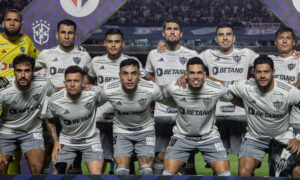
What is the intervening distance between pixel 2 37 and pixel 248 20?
16284 millimetres

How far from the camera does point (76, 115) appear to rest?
15.9 feet

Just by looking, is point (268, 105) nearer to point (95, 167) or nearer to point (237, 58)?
point (237, 58)

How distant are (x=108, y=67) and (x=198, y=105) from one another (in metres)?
1.28

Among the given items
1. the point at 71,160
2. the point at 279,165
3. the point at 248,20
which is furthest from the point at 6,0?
the point at 279,165

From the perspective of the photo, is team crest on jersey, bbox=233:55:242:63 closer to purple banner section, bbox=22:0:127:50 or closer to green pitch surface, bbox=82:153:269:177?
purple banner section, bbox=22:0:127:50

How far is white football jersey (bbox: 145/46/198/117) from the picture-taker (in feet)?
17.6

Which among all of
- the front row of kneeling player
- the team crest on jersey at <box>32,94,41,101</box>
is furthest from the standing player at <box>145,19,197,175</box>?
the team crest on jersey at <box>32,94,41,101</box>

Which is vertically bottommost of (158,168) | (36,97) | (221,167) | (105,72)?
(158,168)

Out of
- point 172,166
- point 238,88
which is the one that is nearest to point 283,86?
point 238,88

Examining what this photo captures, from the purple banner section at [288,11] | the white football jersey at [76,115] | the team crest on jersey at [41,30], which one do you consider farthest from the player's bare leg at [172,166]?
the team crest on jersey at [41,30]

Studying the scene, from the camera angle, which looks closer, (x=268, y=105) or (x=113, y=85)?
(x=268, y=105)

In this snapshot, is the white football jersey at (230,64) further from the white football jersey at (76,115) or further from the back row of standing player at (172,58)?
the white football jersey at (76,115)

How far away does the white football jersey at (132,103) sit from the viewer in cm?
482

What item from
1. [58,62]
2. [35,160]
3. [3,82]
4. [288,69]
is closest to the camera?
[35,160]
